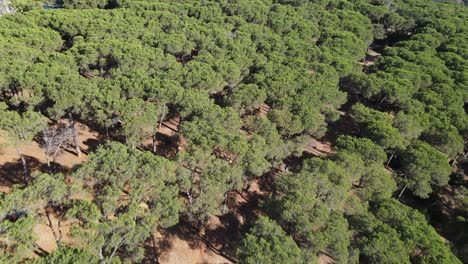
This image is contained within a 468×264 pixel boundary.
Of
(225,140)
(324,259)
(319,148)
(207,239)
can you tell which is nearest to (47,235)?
(207,239)

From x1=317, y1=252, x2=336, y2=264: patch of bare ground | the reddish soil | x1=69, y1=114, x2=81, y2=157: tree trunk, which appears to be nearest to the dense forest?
x1=69, y1=114, x2=81, y2=157: tree trunk

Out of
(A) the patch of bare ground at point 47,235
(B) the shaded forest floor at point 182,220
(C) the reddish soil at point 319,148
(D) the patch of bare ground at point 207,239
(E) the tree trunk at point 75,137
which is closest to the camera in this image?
(A) the patch of bare ground at point 47,235

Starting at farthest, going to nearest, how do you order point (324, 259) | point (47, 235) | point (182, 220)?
point (182, 220), point (324, 259), point (47, 235)

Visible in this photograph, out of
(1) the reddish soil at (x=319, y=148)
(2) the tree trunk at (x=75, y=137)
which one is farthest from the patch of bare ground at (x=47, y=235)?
(1) the reddish soil at (x=319, y=148)

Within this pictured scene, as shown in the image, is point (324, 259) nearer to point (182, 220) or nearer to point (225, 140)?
point (182, 220)

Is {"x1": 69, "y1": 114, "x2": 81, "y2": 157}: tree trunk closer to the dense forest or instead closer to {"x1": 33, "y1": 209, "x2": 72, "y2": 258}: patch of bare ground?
the dense forest

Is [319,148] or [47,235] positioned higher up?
[319,148]

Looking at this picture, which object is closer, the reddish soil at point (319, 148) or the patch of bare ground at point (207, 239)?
the patch of bare ground at point (207, 239)

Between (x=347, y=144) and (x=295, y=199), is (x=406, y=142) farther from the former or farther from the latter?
(x=295, y=199)

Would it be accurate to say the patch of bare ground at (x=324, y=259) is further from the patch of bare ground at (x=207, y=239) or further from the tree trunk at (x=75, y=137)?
the tree trunk at (x=75, y=137)
